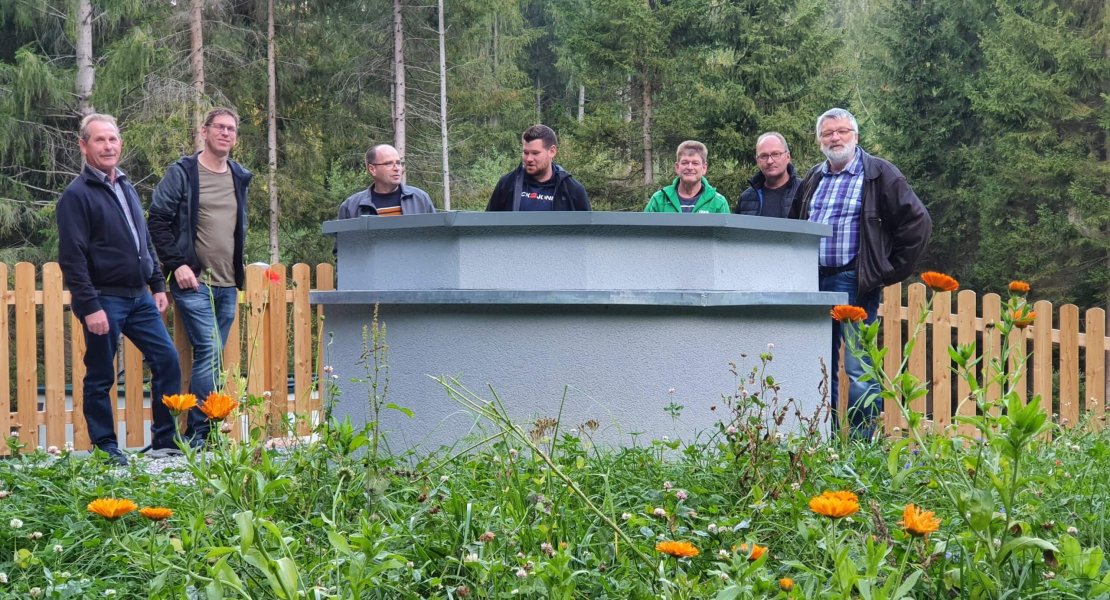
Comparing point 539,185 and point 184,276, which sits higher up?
point 539,185

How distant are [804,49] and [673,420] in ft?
46.4

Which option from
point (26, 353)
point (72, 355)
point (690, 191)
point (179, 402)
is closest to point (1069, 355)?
point (690, 191)

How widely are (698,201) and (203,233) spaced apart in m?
2.80

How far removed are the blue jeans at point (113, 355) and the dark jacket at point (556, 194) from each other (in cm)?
191

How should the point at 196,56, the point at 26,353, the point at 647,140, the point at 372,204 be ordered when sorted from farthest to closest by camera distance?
the point at 647,140
the point at 196,56
the point at 26,353
the point at 372,204

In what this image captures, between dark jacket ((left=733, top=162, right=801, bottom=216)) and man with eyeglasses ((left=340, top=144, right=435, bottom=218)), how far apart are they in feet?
6.03

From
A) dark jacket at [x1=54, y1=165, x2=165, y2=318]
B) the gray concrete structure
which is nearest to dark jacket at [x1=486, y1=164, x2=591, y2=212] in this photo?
the gray concrete structure

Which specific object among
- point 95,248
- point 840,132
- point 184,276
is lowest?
point 184,276

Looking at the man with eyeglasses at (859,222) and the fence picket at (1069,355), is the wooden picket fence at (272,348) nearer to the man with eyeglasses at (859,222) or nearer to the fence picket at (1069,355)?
the fence picket at (1069,355)

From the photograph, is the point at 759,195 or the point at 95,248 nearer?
the point at 95,248

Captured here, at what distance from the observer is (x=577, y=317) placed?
14.0 ft

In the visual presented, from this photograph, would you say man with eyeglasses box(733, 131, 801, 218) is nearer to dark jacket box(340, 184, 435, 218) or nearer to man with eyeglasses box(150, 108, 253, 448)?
dark jacket box(340, 184, 435, 218)

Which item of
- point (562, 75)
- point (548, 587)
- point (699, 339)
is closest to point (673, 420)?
point (699, 339)

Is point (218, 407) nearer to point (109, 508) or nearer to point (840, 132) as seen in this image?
point (109, 508)
